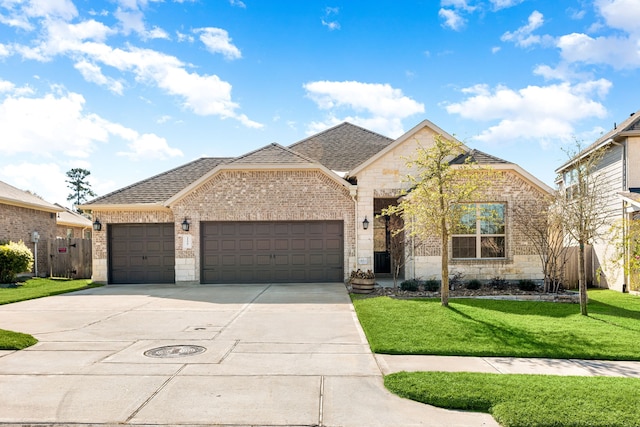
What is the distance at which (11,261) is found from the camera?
54.0ft

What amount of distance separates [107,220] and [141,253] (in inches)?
70.9

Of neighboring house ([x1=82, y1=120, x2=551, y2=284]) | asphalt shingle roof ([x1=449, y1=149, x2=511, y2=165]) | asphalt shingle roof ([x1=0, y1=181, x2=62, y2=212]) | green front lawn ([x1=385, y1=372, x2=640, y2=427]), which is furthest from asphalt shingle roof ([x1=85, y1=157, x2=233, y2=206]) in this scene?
green front lawn ([x1=385, y1=372, x2=640, y2=427])

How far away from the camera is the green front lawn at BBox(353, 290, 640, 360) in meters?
6.68

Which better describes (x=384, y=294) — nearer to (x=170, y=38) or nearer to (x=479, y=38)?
(x=479, y=38)

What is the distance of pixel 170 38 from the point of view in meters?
12.6

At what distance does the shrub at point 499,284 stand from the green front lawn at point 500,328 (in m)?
2.23

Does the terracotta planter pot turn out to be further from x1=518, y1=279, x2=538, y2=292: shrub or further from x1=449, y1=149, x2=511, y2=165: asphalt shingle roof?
x1=449, y1=149, x2=511, y2=165: asphalt shingle roof

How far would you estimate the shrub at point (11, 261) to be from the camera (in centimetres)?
1634

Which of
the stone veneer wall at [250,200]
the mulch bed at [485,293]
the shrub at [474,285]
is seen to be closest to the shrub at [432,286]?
the mulch bed at [485,293]

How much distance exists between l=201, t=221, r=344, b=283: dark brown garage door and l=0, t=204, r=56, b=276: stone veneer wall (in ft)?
33.1

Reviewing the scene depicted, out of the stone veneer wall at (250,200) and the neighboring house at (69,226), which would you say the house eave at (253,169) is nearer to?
the stone veneer wall at (250,200)

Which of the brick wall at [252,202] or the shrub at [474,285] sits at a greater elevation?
the brick wall at [252,202]

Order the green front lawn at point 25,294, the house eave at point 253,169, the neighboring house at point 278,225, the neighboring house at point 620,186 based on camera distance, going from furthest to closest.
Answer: the house eave at point 253,169 → the neighboring house at point 278,225 → the neighboring house at point 620,186 → the green front lawn at point 25,294

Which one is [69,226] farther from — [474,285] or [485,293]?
[485,293]
